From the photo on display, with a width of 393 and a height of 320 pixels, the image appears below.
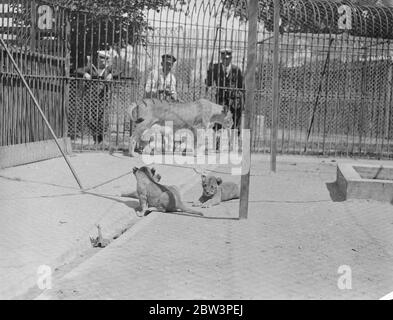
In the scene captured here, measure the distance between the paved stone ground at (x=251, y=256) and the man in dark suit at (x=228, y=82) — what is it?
21.2 feet

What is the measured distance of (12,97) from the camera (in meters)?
11.1

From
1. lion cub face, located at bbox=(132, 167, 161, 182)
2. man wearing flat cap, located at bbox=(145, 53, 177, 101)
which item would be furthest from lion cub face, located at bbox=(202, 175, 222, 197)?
man wearing flat cap, located at bbox=(145, 53, 177, 101)

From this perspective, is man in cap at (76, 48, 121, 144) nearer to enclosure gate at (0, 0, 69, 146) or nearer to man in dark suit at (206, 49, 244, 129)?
enclosure gate at (0, 0, 69, 146)

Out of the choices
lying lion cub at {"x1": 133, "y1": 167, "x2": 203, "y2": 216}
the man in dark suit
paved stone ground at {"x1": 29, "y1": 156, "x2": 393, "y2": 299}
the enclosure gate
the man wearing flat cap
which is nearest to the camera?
paved stone ground at {"x1": 29, "y1": 156, "x2": 393, "y2": 299}

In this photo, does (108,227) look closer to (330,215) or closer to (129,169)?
(330,215)

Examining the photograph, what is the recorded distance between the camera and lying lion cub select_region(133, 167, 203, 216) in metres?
7.97

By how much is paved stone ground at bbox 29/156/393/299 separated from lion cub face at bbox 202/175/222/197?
0.24 metres

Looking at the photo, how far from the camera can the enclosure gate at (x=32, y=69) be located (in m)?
10.9

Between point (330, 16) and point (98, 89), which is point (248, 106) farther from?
point (330, 16)

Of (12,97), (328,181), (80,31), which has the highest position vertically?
(80,31)

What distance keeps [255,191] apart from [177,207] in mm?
2348

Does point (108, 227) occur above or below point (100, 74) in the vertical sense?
below
